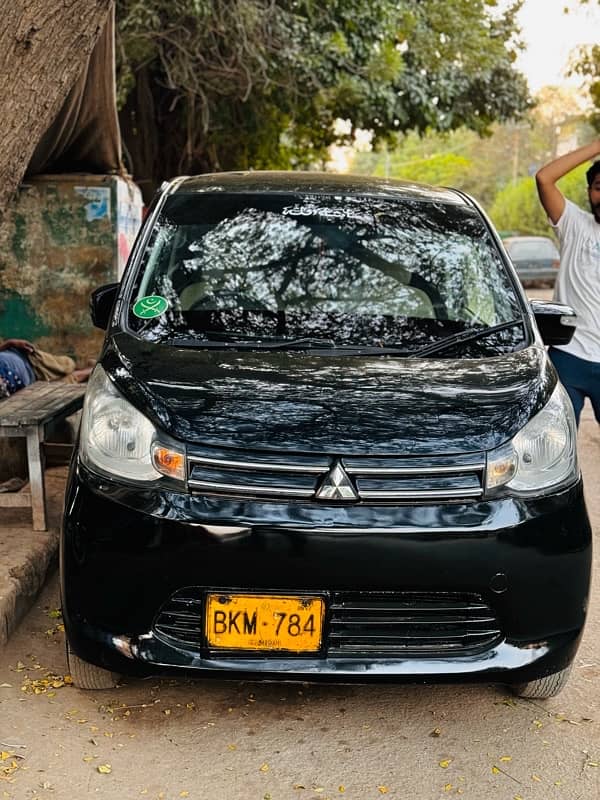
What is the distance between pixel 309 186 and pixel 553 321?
116 centimetres

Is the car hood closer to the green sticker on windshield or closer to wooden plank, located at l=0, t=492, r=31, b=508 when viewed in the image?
the green sticker on windshield

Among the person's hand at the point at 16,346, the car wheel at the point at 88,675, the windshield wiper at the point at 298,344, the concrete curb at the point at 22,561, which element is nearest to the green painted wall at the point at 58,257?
the person's hand at the point at 16,346

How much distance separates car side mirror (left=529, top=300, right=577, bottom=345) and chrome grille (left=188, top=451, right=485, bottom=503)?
4.40 ft

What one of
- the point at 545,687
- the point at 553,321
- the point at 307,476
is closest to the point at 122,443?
the point at 307,476

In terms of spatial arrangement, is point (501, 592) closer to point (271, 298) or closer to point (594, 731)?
point (594, 731)

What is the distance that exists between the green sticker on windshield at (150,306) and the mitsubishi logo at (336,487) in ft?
3.70

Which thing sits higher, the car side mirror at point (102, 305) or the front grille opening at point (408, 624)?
the car side mirror at point (102, 305)

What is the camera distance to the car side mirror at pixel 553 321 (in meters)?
3.91

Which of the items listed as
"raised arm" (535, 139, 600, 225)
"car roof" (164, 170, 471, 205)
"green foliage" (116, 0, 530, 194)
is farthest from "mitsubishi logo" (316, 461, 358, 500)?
"green foliage" (116, 0, 530, 194)

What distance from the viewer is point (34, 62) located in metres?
4.27

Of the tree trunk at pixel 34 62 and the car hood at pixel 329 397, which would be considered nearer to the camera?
the car hood at pixel 329 397

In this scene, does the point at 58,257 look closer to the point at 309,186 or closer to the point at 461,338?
the point at 309,186

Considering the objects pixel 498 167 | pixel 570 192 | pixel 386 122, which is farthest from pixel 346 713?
pixel 498 167

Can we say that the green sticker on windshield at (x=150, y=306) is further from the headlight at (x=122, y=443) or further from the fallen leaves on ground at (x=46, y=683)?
A: the fallen leaves on ground at (x=46, y=683)
